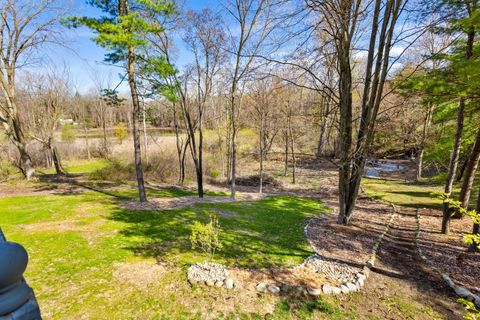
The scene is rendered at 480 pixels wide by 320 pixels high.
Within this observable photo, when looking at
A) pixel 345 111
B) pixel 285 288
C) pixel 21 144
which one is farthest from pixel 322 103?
pixel 21 144

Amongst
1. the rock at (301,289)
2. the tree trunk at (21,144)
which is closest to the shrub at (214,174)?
the tree trunk at (21,144)

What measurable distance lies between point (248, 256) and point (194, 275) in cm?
142

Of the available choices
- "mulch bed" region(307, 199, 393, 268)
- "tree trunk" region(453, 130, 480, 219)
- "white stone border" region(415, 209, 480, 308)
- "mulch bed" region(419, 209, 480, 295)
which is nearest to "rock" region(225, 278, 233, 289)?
"mulch bed" region(307, 199, 393, 268)

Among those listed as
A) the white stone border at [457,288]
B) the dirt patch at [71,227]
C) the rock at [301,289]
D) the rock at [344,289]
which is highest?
the dirt patch at [71,227]

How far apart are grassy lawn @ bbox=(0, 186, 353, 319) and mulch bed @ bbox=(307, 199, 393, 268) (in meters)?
0.48

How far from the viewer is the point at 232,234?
21.6ft

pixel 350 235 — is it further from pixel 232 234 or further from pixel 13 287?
pixel 13 287

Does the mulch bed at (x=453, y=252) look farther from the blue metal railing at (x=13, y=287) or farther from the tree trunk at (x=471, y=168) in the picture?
the blue metal railing at (x=13, y=287)

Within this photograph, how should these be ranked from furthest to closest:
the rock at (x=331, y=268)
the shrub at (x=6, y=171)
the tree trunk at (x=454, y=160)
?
the shrub at (x=6, y=171) → the tree trunk at (x=454, y=160) → the rock at (x=331, y=268)

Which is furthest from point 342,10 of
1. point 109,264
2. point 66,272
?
point 66,272

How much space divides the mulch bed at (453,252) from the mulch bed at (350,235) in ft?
3.91

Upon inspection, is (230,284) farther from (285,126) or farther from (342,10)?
(285,126)

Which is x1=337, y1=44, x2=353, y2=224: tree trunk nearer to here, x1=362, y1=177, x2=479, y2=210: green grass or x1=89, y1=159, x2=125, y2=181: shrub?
x1=362, y1=177, x2=479, y2=210: green grass

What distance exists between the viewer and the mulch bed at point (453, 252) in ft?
15.8
